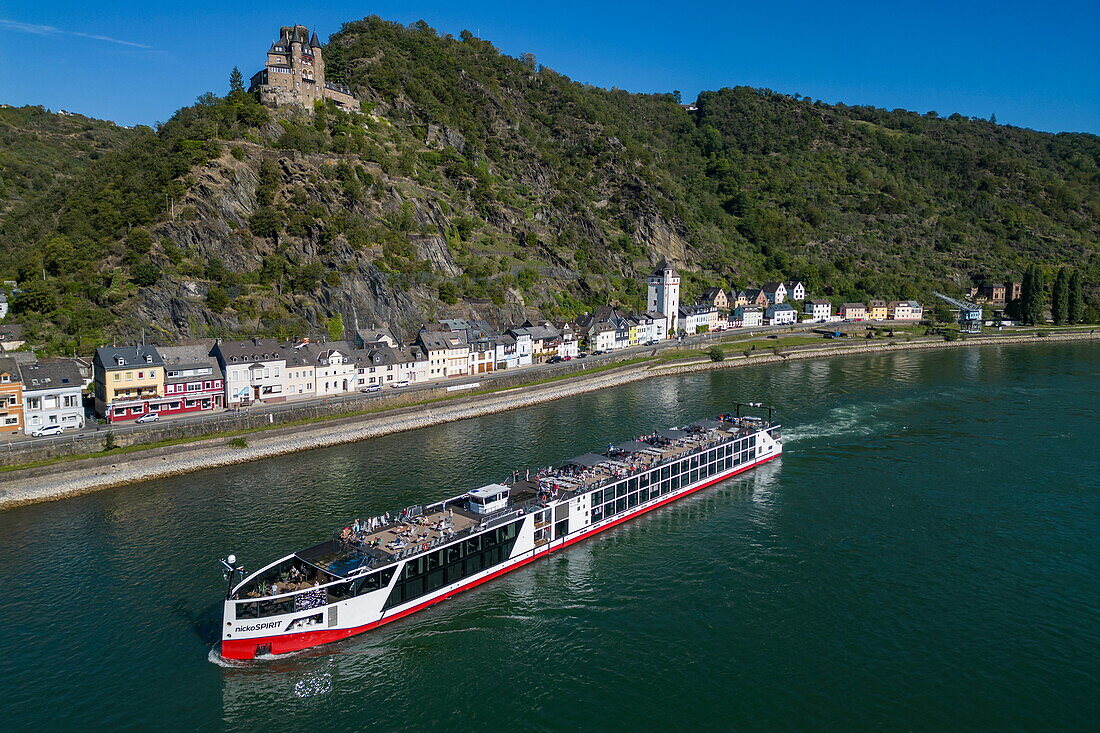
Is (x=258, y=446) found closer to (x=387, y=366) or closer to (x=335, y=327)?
(x=387, y=366)

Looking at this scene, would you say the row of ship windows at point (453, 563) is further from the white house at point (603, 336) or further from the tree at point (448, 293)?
the white house at point (603, 336)

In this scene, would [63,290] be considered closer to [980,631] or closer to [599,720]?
[599,720]

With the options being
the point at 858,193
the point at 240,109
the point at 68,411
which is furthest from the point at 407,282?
the point at 858,193

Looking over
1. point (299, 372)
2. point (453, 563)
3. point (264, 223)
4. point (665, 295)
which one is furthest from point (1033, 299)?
point (453, 563)

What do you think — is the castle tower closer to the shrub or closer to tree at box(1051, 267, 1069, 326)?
the shrub

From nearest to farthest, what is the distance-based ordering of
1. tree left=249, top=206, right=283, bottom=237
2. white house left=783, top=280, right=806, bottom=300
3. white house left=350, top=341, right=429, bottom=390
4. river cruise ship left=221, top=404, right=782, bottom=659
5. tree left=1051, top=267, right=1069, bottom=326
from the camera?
1. river cruise ship left=221, top=404, right=782, bottom=659
2. white house left=350, top=341, right=429, bottom=390
3. tree left=249, top=206, right=283, bottom=237
4. tree left=1051, top=267, right=1069, bottom=326
5. white house left=783, top=280, right=806, bottom=300

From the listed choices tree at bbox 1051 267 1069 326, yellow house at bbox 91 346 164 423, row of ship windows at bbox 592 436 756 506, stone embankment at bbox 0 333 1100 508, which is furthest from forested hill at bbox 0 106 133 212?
tree at bbox 1051 267 1069 326
